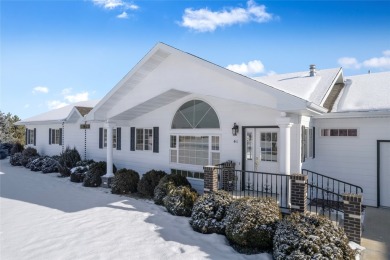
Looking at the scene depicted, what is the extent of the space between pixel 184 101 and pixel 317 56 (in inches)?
310

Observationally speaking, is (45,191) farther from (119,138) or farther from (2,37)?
(2,37)

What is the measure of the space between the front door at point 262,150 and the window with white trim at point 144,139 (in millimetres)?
5170

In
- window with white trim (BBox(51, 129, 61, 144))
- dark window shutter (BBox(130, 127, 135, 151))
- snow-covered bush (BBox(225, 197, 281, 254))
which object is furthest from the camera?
Answer: window with white trim (BBox(51, 129, 61, 144))

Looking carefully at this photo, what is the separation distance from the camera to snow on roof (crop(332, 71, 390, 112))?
9.48 metres

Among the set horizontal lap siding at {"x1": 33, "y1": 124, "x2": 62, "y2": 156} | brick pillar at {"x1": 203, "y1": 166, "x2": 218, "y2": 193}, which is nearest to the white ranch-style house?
brick pillar at {"x1": 203, "y1": 166, "x2": 218, "y2": 193}

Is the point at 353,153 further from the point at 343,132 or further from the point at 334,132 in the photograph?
the point at 334,132

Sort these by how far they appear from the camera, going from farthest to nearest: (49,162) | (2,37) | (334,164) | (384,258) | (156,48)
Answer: (49,162) < (2,37) < (334,164) < (156,48) < (384,258)

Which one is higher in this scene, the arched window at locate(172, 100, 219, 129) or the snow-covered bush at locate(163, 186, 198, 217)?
the arched window at locate(172, 100, 219, 129)

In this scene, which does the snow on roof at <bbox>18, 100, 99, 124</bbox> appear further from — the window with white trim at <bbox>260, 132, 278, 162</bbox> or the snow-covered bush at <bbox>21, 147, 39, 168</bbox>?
the window with white trim at <bbox>260, 132, 278, 162</bbox>

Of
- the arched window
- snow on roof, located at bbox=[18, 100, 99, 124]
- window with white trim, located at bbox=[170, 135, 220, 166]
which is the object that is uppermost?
snow on roof, located at bbox=[18, 100, 99, 124]

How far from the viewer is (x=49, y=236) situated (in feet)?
22.3

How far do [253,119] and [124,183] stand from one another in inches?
235

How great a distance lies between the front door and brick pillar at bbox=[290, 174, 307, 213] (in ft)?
7.48

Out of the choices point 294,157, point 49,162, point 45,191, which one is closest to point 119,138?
point 45,191
